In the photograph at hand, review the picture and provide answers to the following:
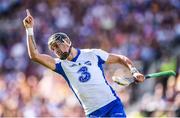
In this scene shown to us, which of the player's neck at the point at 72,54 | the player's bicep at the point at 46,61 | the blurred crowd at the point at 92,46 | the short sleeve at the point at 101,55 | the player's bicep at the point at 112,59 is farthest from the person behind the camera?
the blurred crowd at the point at 92,46

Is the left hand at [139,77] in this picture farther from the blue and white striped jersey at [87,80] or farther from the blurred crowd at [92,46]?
the blurred crowd at [92,46]

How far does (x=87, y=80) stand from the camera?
9977 millimetres

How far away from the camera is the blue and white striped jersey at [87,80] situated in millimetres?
9969

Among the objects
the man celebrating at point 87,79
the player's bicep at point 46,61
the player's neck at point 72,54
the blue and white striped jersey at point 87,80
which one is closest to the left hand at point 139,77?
the man celebrating at point 87,79

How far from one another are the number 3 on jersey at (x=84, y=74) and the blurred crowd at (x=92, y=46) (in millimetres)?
4841

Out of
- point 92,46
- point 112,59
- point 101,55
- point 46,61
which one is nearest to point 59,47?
point 46,61

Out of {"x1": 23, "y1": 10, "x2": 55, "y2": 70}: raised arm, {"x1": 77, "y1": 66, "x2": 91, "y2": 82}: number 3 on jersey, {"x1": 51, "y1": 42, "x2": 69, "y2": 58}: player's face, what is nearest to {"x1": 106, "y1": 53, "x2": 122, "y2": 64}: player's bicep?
{"x1": 77, "y1": 66, "x2": 91, "y2": 82}: number 3 on jersey

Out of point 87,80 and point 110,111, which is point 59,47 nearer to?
point 87,80

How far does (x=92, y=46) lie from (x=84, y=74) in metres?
8.69

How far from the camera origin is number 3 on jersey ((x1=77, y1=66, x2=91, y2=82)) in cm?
997

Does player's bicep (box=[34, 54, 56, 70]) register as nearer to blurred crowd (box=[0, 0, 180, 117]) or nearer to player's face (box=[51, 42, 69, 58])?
player's face (box=[51, 42, 69, 58])

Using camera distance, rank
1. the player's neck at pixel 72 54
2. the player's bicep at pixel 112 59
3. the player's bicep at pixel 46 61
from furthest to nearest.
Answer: the player's bicep at pixel 112 59 < the player's neck at pixel 72 54 < the player's bicep at pixel 46 61

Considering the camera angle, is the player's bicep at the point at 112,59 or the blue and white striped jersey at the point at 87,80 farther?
the player's bicep at the point at 112,59

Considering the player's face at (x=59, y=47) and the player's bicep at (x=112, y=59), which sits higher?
the player's face at (x=59, y=47)
